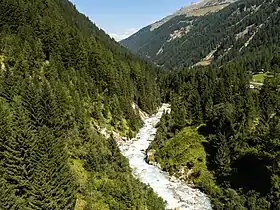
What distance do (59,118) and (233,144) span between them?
109ft

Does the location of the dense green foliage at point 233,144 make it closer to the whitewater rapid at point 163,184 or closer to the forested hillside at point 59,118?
the whitewater rapid at point 163,184

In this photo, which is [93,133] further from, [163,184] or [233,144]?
[233,144]

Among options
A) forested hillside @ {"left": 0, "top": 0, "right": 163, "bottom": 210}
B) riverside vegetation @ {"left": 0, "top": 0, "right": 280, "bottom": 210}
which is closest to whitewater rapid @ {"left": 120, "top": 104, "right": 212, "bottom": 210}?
riverside vegetation @ {"left": 0, "top": 0, "right": 280, "bottom": 210}

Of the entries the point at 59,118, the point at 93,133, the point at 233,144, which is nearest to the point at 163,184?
the point at 233,144

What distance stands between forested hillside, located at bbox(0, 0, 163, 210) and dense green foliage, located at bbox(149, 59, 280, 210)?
13.0m

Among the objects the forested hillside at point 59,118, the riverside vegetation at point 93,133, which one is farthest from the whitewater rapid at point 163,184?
the forested hillside at point 59,118

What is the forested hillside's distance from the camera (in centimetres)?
3894

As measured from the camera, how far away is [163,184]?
6475 centimetres

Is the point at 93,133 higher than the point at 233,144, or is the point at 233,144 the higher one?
the point at 93,133

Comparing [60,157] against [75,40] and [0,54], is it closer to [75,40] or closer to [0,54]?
[0,54]

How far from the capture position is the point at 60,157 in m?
41.7

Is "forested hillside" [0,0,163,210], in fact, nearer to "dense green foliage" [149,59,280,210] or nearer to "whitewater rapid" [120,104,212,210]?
"whitewater rapid" [120,104,212,210]

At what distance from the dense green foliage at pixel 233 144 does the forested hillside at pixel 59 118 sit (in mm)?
12961

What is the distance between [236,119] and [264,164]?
15.6 m
